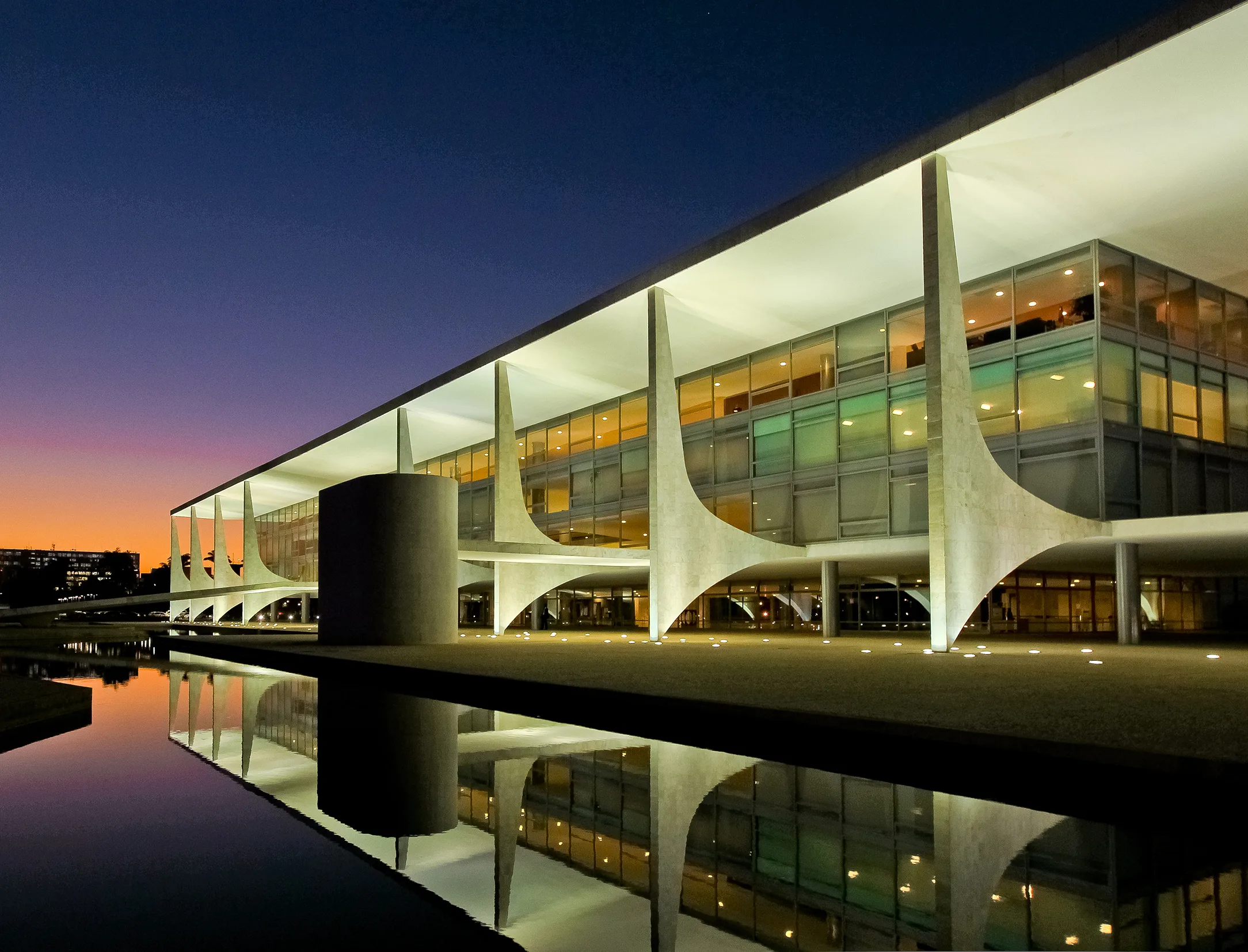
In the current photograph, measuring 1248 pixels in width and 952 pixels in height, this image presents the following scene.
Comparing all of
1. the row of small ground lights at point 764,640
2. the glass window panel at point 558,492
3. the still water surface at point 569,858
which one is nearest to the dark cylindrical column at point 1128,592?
the row of small ground lights at point 764,640

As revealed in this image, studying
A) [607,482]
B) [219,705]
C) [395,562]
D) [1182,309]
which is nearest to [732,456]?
[607,482]

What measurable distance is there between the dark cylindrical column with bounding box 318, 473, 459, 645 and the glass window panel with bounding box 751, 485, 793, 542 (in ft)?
31.7

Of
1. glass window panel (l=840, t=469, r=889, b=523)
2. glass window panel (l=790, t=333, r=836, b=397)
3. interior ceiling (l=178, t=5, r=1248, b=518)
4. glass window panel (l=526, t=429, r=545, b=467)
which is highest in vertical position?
interior ceiling (l=178, t=5, r=1248, b=518)

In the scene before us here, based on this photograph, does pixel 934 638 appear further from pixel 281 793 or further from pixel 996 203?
pixel 281 793

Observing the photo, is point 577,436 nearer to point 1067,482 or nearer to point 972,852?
point 1067,482

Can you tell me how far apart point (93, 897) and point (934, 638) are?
15441 millimetres

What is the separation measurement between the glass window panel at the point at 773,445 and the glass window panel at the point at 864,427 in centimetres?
205

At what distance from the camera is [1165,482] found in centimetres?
2217

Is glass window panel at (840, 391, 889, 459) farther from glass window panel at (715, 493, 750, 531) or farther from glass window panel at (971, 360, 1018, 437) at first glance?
glass window panel at (715, 493, 750, 531)

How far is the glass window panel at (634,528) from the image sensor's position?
111ft

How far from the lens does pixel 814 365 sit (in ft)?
90.5

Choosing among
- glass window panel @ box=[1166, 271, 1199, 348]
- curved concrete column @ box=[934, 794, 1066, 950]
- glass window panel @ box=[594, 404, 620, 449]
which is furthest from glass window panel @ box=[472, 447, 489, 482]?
curved concrete column @ box=[934, 794, 1066, 950]

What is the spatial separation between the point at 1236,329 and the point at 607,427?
19387 mm

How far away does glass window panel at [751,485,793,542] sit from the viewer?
28094 millimetres
